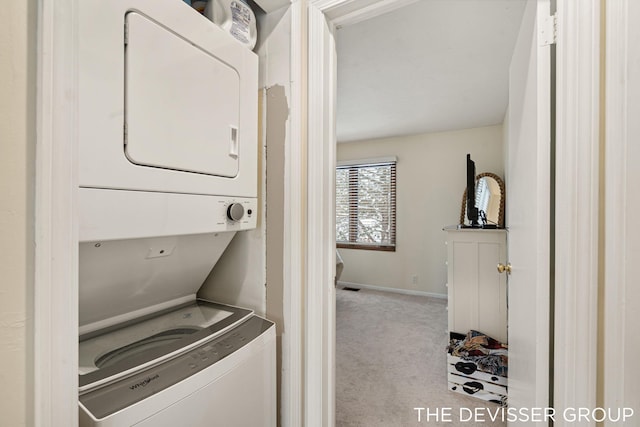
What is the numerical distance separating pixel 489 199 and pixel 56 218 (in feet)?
12.7

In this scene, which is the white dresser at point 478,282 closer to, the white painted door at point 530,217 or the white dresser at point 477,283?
the white dresser at point 477,283

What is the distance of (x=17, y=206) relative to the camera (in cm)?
40

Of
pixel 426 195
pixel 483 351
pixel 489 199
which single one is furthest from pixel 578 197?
pixel 426 195

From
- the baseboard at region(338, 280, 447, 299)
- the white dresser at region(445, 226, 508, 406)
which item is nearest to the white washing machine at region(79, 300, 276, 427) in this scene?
the white dresser at region(445, 226, 508, 406)

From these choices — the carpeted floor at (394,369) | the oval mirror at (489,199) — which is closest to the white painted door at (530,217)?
the carpeted floor at (394,369)

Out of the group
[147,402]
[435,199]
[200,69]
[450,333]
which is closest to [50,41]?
[200,69]

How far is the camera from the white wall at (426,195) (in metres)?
3.86

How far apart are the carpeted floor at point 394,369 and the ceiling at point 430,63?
7.39 feet

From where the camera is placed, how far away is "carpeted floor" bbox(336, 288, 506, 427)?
1.76 m

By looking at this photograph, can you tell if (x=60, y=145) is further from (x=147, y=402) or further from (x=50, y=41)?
(x=147, y=402)

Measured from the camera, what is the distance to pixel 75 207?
18.0 inches

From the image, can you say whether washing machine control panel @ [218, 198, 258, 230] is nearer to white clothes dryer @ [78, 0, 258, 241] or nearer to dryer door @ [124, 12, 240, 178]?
white clothes dryer @ [78, 0, 258, 241]

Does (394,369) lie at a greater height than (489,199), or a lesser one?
lesser

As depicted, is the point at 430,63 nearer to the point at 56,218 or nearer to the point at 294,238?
the point at 294,238
